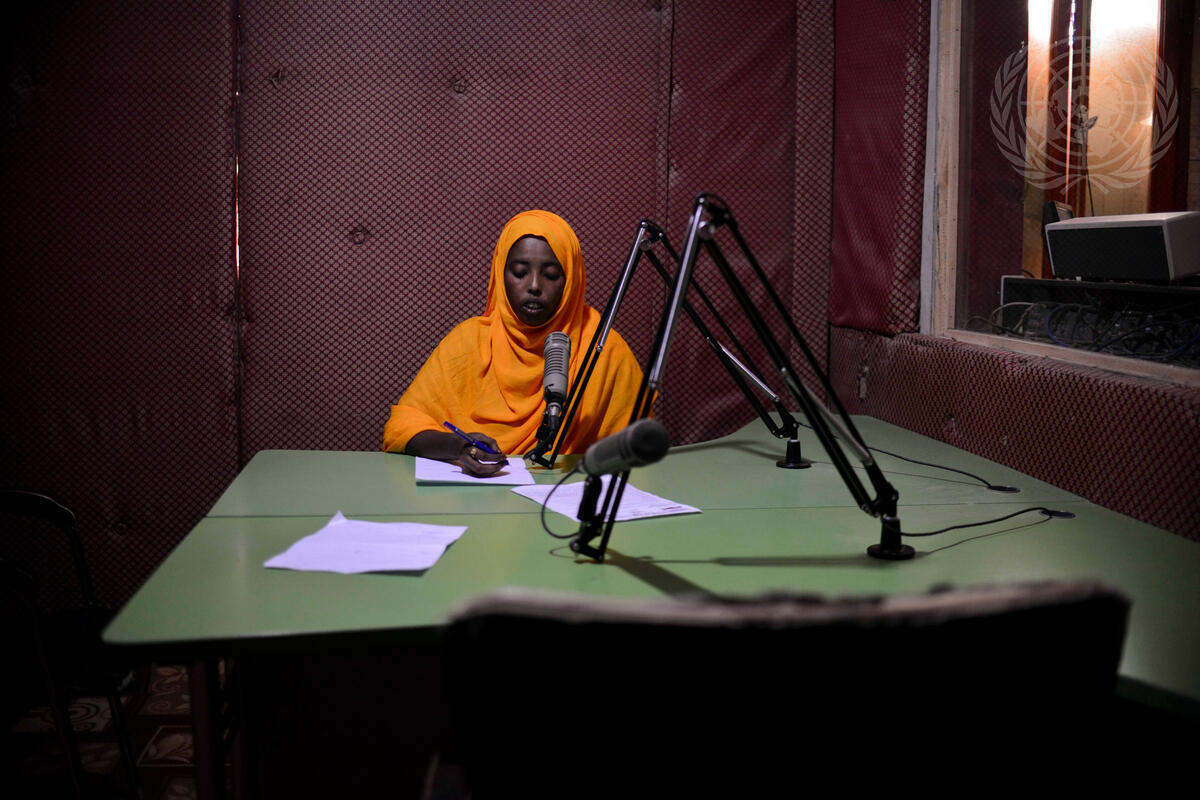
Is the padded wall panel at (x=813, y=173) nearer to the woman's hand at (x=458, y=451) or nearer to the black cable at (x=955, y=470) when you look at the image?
the black cable at (x=955, y=470)

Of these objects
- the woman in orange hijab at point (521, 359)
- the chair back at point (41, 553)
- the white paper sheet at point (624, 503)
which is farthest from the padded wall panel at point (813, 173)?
the chair back at point (41, 553)

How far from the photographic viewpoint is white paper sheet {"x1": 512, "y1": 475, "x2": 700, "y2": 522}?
1.67 metres

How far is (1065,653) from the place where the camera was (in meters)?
0.65

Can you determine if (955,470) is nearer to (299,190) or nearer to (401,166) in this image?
(401,166)

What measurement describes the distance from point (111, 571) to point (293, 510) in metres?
1.59

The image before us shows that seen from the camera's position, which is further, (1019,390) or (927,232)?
(927,232)

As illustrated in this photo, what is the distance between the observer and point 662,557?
1.43m

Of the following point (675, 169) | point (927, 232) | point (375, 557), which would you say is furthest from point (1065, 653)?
point (675, 169)

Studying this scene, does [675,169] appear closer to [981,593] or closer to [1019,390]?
[1019,390]

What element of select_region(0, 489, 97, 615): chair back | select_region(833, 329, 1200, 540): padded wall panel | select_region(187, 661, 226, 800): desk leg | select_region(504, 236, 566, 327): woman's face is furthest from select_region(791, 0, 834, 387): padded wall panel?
select_region(0, 489, 97, 615): chair back

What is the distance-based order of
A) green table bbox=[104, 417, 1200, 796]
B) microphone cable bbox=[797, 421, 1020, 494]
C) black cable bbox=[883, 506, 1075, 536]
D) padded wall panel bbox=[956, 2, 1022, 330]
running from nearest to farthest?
green table bbox=[104, 417, 1200, 796]
black cable bbox=[883, 506, 1075, 536]
microphone cable bbox=[797, 421, 1020, 494]
padded wall panel bbox=[956, 2, 1022, 330]

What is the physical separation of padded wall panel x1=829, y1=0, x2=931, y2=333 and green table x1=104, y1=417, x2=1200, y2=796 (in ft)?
2.70

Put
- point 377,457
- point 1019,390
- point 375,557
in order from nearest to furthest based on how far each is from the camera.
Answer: point 375,557, point 1019,390, point 377,457
